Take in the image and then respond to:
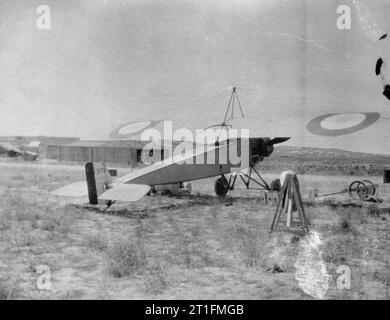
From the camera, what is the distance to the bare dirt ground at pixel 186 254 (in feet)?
15.1

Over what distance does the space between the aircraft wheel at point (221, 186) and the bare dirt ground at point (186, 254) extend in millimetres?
2817

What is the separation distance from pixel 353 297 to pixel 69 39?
26.8 feet

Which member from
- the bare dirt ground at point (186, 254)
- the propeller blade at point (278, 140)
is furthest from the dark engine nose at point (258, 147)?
the bare dirt ground at point (186, 254)

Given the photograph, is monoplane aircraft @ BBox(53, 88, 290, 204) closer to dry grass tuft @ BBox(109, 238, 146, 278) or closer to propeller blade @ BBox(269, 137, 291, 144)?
propeller blade @ BBox(269, 137, 291, 144)

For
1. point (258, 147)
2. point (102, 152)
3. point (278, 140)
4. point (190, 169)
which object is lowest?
point (190, 169)

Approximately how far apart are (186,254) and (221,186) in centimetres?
696

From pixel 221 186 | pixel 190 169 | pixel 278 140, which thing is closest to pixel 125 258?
pixel 190 169

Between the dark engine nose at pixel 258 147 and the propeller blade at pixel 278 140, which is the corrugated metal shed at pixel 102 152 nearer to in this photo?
the dark engine nose at pixel 258 147

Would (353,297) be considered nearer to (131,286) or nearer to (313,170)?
(131,286)

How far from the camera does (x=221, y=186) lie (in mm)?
12859

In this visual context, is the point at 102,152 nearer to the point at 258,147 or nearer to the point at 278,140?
the point at 258,147

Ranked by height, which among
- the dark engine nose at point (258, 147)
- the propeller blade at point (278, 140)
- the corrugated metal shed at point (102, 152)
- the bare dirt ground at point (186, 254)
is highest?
the corrugated metal shed at point (102, 152)

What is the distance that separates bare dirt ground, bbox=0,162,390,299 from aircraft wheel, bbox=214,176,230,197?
282 cm

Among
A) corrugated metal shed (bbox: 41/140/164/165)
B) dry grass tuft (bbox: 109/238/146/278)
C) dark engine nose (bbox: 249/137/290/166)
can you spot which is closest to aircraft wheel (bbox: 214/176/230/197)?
dark engine nose (bbox: 249/137/290/166)
